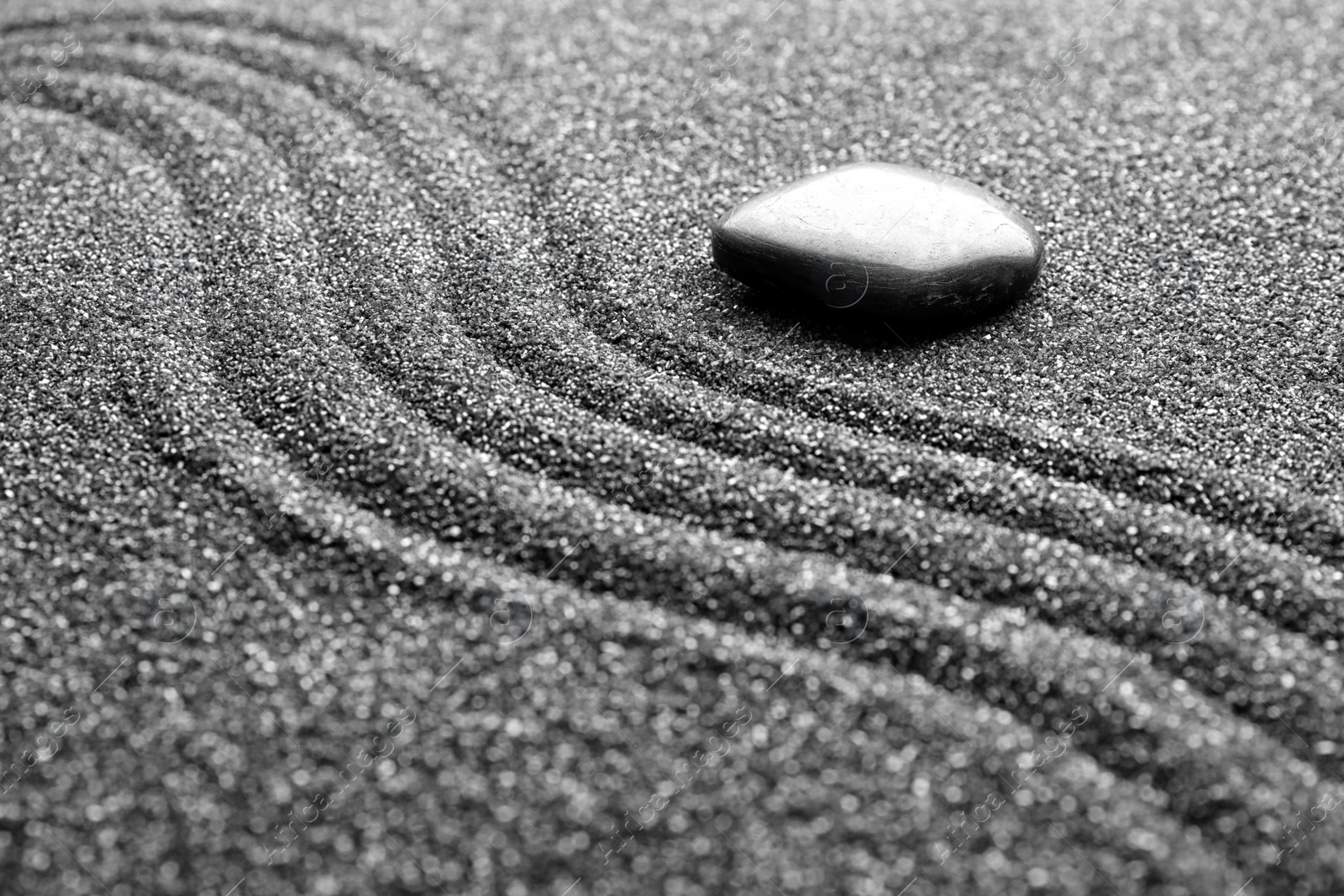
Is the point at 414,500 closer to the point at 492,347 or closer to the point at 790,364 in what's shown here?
the point at 492,347

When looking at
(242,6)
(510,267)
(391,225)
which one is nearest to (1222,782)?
(510,267)

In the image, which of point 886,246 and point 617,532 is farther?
point 886,246

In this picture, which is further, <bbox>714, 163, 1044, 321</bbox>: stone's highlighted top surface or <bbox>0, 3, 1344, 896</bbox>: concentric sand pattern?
<bbox>714, 163, 1044, 321</bbox>: stone's highlighted top surface

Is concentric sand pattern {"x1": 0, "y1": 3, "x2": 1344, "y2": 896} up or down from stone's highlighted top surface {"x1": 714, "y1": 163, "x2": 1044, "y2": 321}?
down

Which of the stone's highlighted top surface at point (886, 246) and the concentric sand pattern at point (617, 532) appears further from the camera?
the stone's highlighted top surface at point (886, 246)

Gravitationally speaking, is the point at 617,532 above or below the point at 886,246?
below
